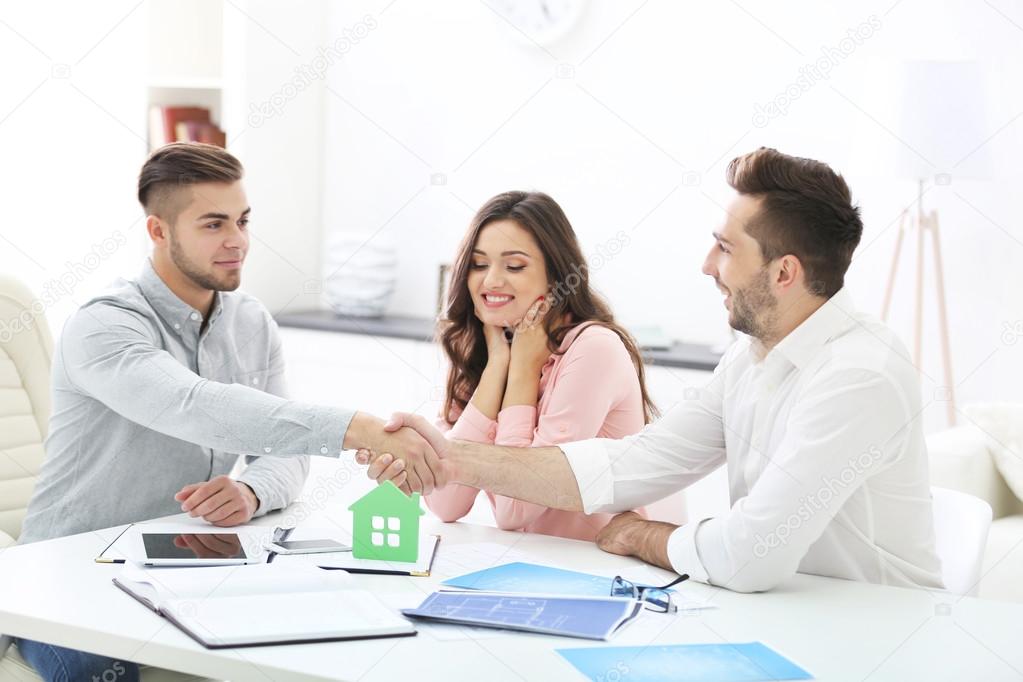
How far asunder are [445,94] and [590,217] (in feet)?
2.45

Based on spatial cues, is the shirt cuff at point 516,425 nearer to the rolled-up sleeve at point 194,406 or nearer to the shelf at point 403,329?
the rolled-up sleeve at point 194,406

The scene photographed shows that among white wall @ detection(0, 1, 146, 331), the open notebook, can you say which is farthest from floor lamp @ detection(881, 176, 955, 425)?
white wall @ detection(0, 1, 146, 331)

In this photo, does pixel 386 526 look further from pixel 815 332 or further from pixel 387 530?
pixel 815 332

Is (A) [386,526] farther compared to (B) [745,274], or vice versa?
(B) [745,274]

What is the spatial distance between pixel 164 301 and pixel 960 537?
1.49 meters

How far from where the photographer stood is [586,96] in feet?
13.6

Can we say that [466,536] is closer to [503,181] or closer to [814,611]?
[814,611]

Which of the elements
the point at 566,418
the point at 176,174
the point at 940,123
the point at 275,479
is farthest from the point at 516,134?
the point at 275,479

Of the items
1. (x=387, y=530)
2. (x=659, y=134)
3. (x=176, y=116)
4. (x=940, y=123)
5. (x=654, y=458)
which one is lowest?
(x=387, y=530)

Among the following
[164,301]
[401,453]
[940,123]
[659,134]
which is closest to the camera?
[401,453]

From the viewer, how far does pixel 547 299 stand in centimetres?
246

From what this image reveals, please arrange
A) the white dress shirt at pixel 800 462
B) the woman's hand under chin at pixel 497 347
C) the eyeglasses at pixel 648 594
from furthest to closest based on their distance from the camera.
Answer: the woman's hand under chin at pixel 497 347 < the white dress shirt at pixel 800 462 < the eyeglasses at pixel 648 594

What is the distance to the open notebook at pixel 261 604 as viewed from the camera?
1.42m

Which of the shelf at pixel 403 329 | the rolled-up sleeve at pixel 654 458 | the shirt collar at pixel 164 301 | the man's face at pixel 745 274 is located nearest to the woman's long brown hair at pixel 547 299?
the rolled-up sleeve at pixel 654 458
